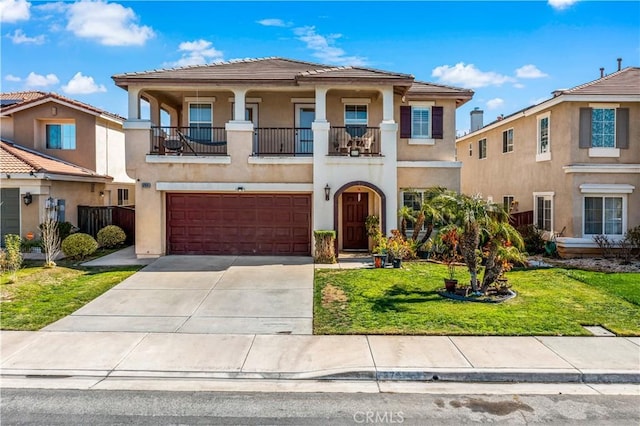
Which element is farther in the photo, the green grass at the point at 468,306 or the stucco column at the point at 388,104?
the stucco column at the point at 388,104

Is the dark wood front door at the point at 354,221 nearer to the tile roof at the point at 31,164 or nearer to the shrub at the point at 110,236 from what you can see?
the shrub at the point at 110,236

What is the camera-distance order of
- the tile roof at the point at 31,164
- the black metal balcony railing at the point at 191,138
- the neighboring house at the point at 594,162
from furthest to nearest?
the neighboring house at the point at 594,162, the black metal balcony railing at the point at 191,138, the tile roof at the point at 31,164

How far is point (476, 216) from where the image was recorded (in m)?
10.7

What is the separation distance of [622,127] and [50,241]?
66.9 feet

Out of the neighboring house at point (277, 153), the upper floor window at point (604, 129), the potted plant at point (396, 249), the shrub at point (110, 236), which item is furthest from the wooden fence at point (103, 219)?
the upper floor window at point (604, 129)

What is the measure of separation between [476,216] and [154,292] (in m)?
8.12

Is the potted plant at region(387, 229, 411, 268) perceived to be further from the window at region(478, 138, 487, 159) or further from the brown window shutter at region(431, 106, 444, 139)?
the window at region(478, 138, 487, 159)

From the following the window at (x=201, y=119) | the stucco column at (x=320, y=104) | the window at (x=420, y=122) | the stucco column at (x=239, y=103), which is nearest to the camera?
the stucco column at (x=320, y=104)

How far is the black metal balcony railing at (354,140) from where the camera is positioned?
16.7 meters

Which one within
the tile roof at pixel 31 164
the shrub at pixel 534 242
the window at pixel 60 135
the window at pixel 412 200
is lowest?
the shrub at pixel 534 242

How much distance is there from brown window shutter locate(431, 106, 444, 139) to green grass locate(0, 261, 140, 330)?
1187 cm

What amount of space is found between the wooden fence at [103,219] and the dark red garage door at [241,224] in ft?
13.6

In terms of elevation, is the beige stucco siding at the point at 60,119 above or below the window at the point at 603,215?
above

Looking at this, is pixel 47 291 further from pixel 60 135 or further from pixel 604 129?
pixel 604 129
